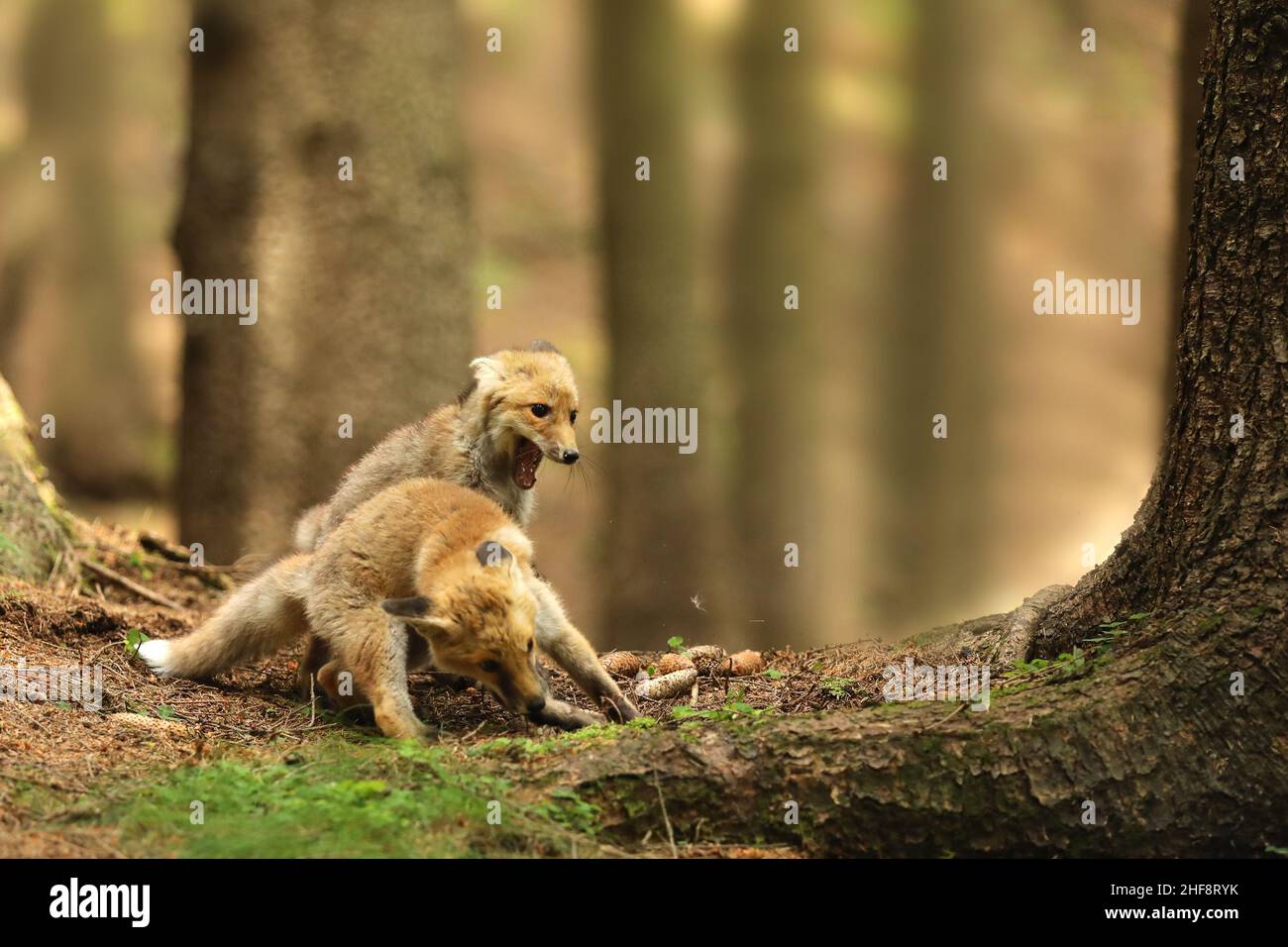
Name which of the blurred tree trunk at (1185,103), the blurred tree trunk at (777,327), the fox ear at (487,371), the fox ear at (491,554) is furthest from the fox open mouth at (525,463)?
the blurred tree trunk at (1185,103)

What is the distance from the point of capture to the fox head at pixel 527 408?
7395 millimetres

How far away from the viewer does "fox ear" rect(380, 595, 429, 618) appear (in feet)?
17.4

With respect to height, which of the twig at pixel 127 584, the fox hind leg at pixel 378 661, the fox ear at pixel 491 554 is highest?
the twig at pixel 127 584

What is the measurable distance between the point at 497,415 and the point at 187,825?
3795 mm

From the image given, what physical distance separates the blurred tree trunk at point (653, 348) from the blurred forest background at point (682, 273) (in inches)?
1.3

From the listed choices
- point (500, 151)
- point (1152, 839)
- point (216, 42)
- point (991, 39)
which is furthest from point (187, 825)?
point (500, 151)

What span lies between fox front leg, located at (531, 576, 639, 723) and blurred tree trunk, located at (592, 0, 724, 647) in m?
4.44

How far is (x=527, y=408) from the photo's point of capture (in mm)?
7406

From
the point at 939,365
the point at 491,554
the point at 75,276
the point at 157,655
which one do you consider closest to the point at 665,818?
the point at 491,554

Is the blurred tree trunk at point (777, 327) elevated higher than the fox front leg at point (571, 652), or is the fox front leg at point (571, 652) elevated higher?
the blurred tree trunk at point (777, 327)

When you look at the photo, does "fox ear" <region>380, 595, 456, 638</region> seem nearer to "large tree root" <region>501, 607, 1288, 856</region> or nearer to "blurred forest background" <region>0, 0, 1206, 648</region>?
"large tree root" <region>501, 607, 1288, 856</region>

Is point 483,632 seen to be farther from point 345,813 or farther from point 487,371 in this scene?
point 487,371

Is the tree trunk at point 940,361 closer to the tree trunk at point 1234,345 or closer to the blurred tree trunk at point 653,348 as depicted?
the blurred tree trunk at point 653,348

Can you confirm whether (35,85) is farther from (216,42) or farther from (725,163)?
(725,163)
